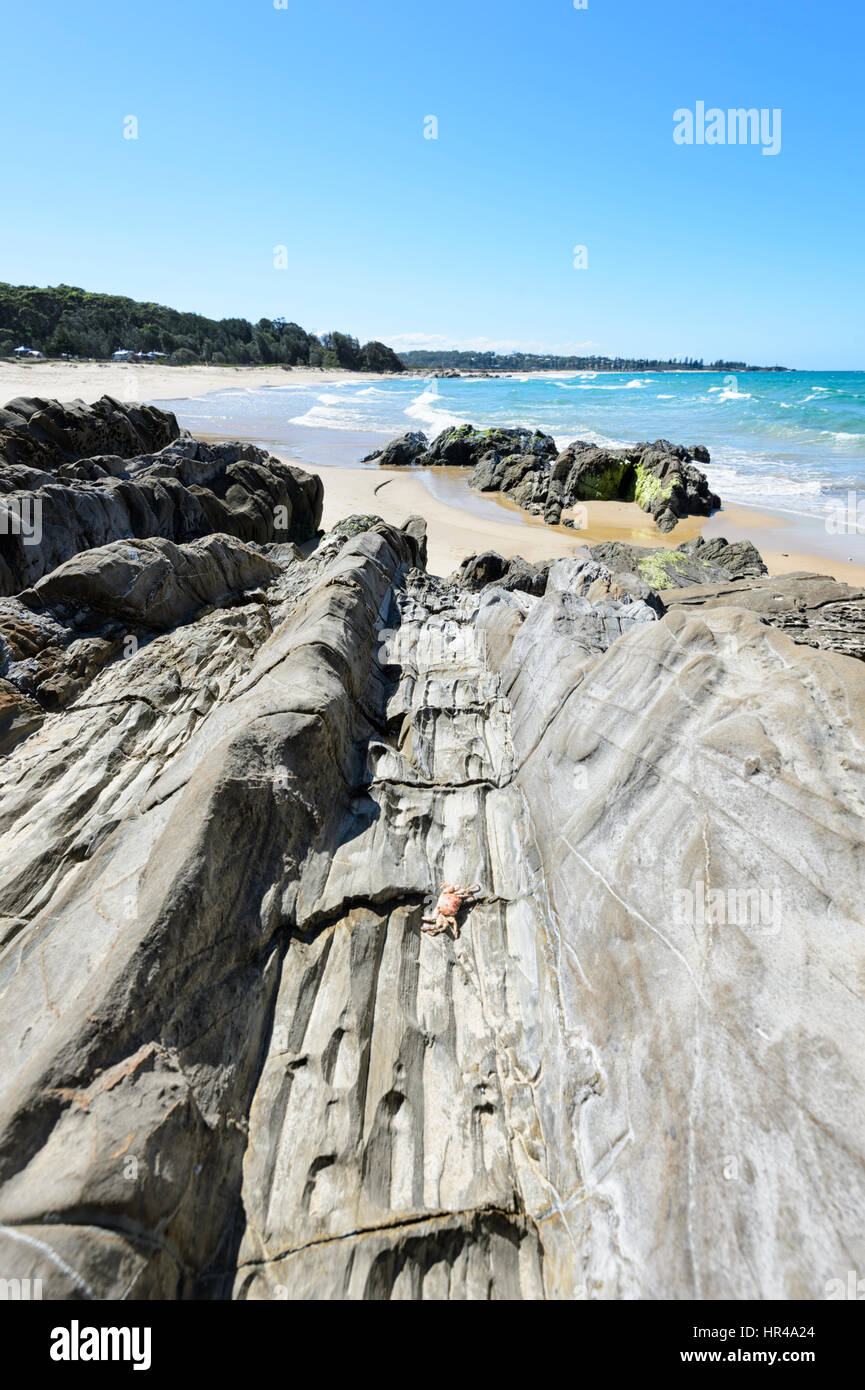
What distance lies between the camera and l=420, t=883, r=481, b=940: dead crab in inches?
174

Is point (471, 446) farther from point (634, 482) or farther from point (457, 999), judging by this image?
point (457, 999)

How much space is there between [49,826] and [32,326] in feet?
274

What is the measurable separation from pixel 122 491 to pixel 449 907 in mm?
10304

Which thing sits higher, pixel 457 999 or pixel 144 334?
pixel 144 334

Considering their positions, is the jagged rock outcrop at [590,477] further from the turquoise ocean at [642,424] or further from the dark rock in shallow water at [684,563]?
the dark rock in shallow water at [684,563]

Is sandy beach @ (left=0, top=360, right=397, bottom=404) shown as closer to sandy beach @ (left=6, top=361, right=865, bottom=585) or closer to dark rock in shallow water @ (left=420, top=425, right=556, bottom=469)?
sandy beach @ (left=6, top=361, right=865, bottom=585)

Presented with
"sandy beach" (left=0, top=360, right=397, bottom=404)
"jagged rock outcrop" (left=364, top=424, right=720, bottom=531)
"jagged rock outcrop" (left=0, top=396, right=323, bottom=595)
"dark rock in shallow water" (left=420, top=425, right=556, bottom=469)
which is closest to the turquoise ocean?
"jagged rock outcrop" (left=364, top=424, right=720, bottom=531)

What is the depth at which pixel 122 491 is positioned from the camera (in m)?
11.3

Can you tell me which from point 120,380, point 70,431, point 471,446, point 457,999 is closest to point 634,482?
point 471,446

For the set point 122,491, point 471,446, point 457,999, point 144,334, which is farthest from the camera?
point 144,334

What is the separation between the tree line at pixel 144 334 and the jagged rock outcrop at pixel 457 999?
234 ft
